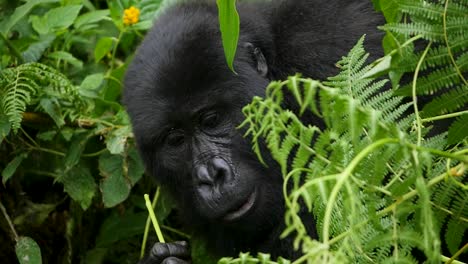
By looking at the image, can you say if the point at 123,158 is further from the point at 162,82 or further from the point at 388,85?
the point at 388,85

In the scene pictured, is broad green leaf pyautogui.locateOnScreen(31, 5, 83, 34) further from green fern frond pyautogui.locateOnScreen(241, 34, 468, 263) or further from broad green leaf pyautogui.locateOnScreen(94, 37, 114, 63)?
green fern frond pyautogui.locateOnScreen(241, 34, 468, 263)

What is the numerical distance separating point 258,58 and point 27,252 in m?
1.36

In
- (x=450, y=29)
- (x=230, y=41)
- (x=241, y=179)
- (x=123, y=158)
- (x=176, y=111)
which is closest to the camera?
(x=450, y=29)

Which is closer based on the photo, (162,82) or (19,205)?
(162,82)

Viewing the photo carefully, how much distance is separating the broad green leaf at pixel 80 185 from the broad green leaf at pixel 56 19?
2.42 feet

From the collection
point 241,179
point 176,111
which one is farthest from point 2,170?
point 241,179

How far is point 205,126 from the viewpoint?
11.0 feet

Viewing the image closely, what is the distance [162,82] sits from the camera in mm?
3336

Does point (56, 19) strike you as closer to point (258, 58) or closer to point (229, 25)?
point (258, 58)

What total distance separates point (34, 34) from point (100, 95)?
1.70 ft

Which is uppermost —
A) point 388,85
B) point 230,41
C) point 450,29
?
point 450,29

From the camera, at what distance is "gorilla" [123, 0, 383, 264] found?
3215 mm

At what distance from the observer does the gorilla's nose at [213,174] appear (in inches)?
123

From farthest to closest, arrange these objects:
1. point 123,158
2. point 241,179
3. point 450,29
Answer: point 123,158
point 241,179
point 450,29
